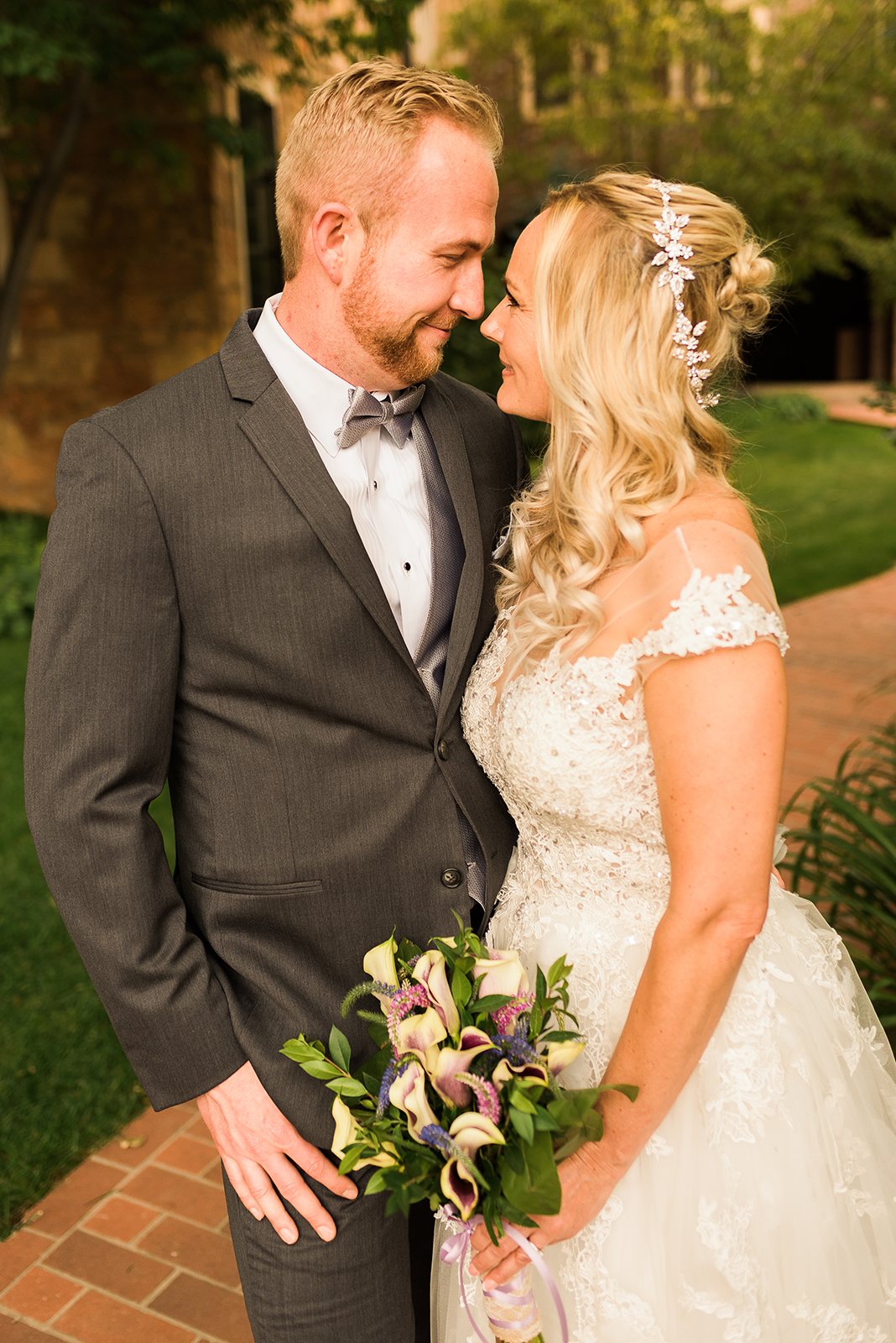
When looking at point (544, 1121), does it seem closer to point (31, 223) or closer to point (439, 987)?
point (439, 987)

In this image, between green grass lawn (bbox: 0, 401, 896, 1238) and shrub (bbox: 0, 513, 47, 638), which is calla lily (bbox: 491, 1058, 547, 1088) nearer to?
green grass lawn (bbox: 0, 401, 896, 1238)

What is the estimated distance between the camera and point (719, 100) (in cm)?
1712

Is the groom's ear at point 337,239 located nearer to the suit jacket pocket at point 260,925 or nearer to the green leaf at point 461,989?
the suit jacket pocket at point 260,925

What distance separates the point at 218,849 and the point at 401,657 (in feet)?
1.44

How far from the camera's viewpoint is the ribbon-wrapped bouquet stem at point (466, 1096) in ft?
4.76

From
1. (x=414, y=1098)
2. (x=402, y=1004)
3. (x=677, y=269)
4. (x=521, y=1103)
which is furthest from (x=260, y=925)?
(x=677, y=269)

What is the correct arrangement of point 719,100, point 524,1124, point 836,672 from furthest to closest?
1. point 719,100
2. point 836,672
3. point 524,1124

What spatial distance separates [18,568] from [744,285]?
7600 millimetres

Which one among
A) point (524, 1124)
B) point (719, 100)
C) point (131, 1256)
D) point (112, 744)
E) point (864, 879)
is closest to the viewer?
point (524, 1124)

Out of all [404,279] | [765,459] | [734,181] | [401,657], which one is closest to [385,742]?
[401,657]

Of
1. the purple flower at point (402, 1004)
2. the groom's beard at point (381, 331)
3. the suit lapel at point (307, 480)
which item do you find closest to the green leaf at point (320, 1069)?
the purple flower at point (402, 1004)

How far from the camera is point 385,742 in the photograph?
1.84 metres

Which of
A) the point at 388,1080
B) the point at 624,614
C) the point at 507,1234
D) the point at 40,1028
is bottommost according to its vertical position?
the point at 40,1028

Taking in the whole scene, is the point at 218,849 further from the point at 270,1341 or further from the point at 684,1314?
the point at 684,1314
